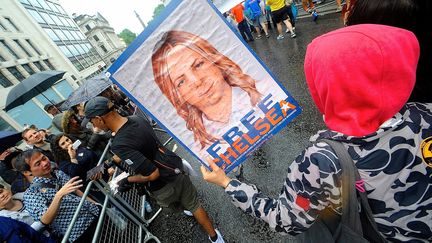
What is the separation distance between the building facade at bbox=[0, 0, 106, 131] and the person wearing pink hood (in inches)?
970

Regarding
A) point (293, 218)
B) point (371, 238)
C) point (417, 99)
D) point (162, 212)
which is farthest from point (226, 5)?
point (162, 212)

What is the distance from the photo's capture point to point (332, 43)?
804 millimetres

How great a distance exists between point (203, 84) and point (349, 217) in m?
1.14

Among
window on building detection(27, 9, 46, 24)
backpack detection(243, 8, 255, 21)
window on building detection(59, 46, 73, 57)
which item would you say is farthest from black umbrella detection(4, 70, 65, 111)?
window on building detection(59, 46, 73, 57)

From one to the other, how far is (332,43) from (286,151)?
10.1 ft

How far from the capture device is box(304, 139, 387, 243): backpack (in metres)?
0.87

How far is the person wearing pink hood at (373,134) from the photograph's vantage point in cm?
76

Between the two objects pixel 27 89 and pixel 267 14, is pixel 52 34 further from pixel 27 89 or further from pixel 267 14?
pixel 267 14

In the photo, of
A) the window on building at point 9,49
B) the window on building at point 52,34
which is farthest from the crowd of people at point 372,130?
the window on building at point 52,34

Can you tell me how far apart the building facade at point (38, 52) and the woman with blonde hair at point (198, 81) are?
23702 mm

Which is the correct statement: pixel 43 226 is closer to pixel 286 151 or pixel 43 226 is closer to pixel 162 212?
pixel 162 212

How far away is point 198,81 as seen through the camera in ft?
5.10

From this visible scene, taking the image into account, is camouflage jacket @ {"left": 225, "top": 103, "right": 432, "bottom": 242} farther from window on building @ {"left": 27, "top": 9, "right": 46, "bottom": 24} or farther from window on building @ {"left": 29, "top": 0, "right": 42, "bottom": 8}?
window on building @ {"left": 29, "top": 0, "right": 42, "bottom": 8}

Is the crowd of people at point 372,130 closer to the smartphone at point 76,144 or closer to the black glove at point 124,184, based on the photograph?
the black glove at point 124,184
